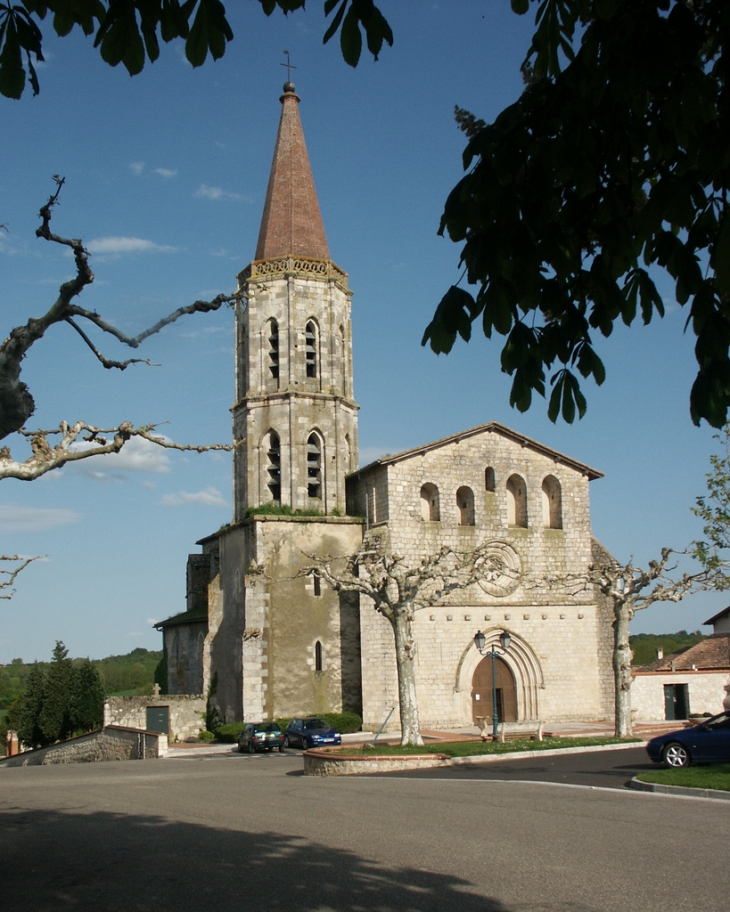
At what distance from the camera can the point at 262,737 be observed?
2983 centimetres

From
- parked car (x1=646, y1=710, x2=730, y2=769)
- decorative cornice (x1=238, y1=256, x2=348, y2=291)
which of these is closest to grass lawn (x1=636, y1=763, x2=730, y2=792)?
parked car (x1=646, y1=710, x2=730, y2=769)

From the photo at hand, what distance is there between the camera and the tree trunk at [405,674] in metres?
24.5

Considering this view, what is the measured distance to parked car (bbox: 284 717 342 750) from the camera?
29188mm

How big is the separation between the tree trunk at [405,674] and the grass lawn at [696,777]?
27.4 feet

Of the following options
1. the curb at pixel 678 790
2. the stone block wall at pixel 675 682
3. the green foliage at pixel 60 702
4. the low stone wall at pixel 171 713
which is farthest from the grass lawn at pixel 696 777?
the green foliage at pixel 60 702

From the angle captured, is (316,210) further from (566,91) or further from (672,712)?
(566,91)

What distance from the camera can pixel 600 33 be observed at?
14.7 ft

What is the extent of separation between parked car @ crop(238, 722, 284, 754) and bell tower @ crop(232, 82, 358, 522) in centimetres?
860

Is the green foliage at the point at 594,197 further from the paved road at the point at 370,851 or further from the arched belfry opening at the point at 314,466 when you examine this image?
the arched belfry opening at the point at 314,466

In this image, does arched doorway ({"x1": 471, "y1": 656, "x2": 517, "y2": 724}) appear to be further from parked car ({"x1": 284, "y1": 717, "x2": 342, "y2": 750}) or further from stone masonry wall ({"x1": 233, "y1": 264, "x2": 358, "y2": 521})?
stone masonry wall ({"x1": 233, "y1": 264, "x2": 358, "y2": 521})

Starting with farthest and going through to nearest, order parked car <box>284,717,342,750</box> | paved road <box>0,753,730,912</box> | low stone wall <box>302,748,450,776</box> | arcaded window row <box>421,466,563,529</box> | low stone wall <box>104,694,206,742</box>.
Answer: low stone wall <box>104,694,206,742</box> → arcaded window row <box>421,466,563,529</box> → parked car <box>284,717,342,750</box> → low stone wall <box>302,748,450,776</box> → paved road <box>0,753,730,912</box>

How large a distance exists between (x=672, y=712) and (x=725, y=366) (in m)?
35.0

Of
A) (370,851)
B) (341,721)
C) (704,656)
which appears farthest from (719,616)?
(370,851)

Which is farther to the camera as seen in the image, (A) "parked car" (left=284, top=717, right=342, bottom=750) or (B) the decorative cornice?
(B) the decorative cornice
